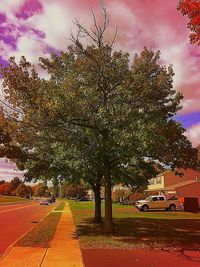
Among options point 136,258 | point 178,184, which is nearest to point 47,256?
point 136,258

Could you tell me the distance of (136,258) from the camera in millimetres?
12633

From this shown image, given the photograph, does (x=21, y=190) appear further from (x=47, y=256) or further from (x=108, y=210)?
(x=47, y=256)

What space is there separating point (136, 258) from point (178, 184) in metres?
60.4

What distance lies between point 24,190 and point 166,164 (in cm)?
16850

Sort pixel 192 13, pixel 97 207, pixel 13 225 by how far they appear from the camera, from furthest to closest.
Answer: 1. pixel 97 207
2. pixel 13 225
3. pixel 192 13

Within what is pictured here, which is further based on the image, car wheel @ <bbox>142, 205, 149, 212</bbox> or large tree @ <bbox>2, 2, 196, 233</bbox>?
car wheel @ <bbox>142, 205, 149, 212</bbox>

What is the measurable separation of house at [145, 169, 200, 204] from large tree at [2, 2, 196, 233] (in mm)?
38595

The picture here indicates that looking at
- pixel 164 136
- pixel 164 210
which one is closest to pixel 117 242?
pixel 164 136

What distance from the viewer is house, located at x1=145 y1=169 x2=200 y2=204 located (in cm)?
6475

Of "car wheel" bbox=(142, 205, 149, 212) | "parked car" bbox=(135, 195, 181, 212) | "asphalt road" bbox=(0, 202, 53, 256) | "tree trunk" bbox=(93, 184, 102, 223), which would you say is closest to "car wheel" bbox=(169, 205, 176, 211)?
"parked car" bbox=(135, 195, 181, 212)

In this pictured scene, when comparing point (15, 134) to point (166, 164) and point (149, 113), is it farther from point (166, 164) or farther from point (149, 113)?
point (166, 164)

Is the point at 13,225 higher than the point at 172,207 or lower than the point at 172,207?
lower

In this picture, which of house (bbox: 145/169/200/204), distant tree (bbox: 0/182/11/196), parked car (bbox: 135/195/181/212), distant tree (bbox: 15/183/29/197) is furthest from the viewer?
distant tree (bbox: 0/182/11/196)

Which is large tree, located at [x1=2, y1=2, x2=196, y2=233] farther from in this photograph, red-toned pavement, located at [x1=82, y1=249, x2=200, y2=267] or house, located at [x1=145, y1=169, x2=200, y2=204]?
house, located at [x1=145, y1=169, x2=200, y2=204]
